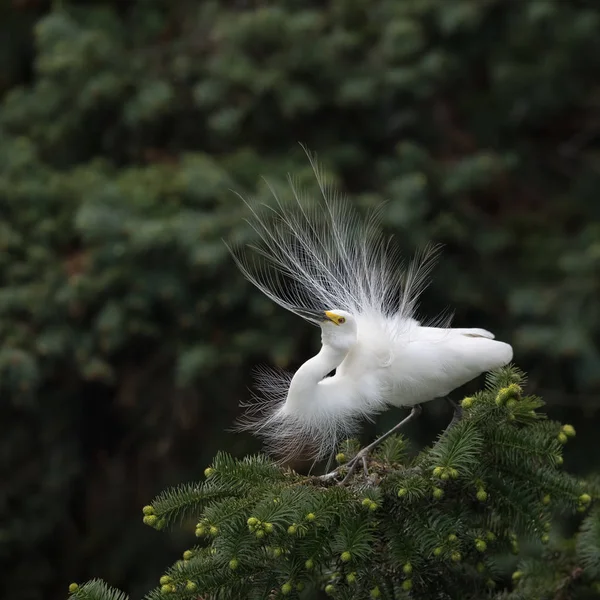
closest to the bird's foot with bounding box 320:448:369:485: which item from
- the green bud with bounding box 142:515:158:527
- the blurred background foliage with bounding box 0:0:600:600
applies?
the green bud with bounding box 142:515:158:527

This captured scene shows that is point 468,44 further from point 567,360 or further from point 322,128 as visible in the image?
point 567,360

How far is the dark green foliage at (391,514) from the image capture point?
4.76 ft

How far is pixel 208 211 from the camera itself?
3.49 metres

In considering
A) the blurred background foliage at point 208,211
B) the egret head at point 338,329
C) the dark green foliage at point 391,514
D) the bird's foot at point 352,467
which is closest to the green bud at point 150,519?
the dark green foliage at point 391,514

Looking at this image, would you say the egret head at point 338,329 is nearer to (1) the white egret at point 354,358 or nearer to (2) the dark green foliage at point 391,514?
(1) the white egret at point 354,358

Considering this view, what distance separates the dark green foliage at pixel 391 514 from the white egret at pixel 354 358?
4.7 inches

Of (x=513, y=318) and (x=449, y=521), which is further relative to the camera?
(x=513, y=318)

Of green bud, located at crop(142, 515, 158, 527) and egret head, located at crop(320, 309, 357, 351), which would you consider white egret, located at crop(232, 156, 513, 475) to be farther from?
green bud, located at crop(142, 515, 158, 527)

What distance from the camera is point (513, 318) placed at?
12.1 ft

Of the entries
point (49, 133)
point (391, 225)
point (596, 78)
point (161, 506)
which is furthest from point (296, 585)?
point (596, 78)

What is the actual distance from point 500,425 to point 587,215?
9.76 ft

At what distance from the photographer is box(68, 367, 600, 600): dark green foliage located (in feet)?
4.76

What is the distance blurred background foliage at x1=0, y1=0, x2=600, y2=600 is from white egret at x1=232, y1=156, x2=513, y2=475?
120 centimetres

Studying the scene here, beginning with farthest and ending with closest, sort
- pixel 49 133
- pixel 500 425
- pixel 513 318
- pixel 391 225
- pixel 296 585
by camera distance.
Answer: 1. pixel 49 133
2. pixel 513 318
3. pixel 391 225
4. pixel 500 425
5. pixel 296 585
